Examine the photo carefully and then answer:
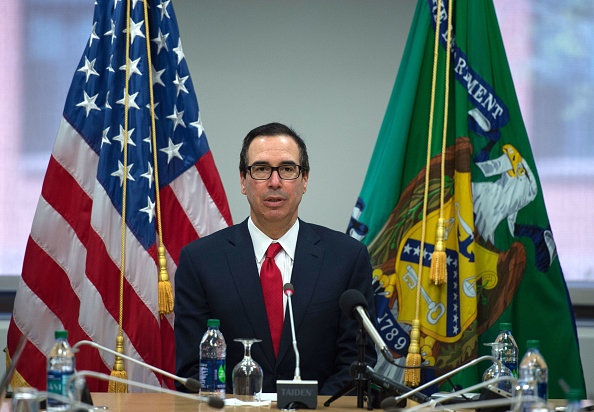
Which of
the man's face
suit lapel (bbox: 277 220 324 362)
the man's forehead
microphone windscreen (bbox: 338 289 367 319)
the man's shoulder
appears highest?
the man's forehead

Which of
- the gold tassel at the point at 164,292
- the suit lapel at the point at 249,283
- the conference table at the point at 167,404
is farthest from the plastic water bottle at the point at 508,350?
the gold tassel at the point at 164,292

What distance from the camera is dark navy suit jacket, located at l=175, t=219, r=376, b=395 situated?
3322 millimetres

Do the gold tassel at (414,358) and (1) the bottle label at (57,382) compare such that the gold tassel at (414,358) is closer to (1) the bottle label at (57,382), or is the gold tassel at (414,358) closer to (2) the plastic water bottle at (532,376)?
(2) the plastic water bottle at (532,376)

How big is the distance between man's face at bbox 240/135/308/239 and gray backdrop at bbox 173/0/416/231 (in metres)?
1.26

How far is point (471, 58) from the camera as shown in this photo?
4191 millimetres

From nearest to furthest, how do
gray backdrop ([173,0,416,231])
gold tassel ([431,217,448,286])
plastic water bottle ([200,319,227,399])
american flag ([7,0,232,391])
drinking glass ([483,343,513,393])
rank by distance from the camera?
plastic water bottle ([200,319,227,399]), drinking glass ([483,343,513,393]), gold tassel ([431,217,448,286]), american flag ([7,0,232,391]), gray backdrop ([173,0,416,231])

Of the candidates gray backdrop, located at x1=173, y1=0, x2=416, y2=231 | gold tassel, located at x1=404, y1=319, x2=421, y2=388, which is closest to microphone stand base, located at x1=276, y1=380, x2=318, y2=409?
gold tassel, located at x1=404, y1=319, x2=421, y2=388

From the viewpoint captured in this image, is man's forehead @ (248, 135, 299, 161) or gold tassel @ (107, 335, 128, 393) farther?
gold tassel @ (107, 335, 128, 393)

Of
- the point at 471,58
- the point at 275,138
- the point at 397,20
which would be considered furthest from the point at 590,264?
the point at 275,138

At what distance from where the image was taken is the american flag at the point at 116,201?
4074 millimetres

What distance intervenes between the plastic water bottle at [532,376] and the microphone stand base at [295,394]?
61 centimetres

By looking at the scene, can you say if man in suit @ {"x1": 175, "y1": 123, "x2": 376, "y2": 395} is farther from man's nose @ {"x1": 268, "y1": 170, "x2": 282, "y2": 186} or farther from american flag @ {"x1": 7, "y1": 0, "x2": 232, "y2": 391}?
american flag @ {"x1": 7, "y1": 0, "x2": 232, "y2": 391}

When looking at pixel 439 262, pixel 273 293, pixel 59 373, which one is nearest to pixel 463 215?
pixel 439 262

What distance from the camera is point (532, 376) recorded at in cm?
251
